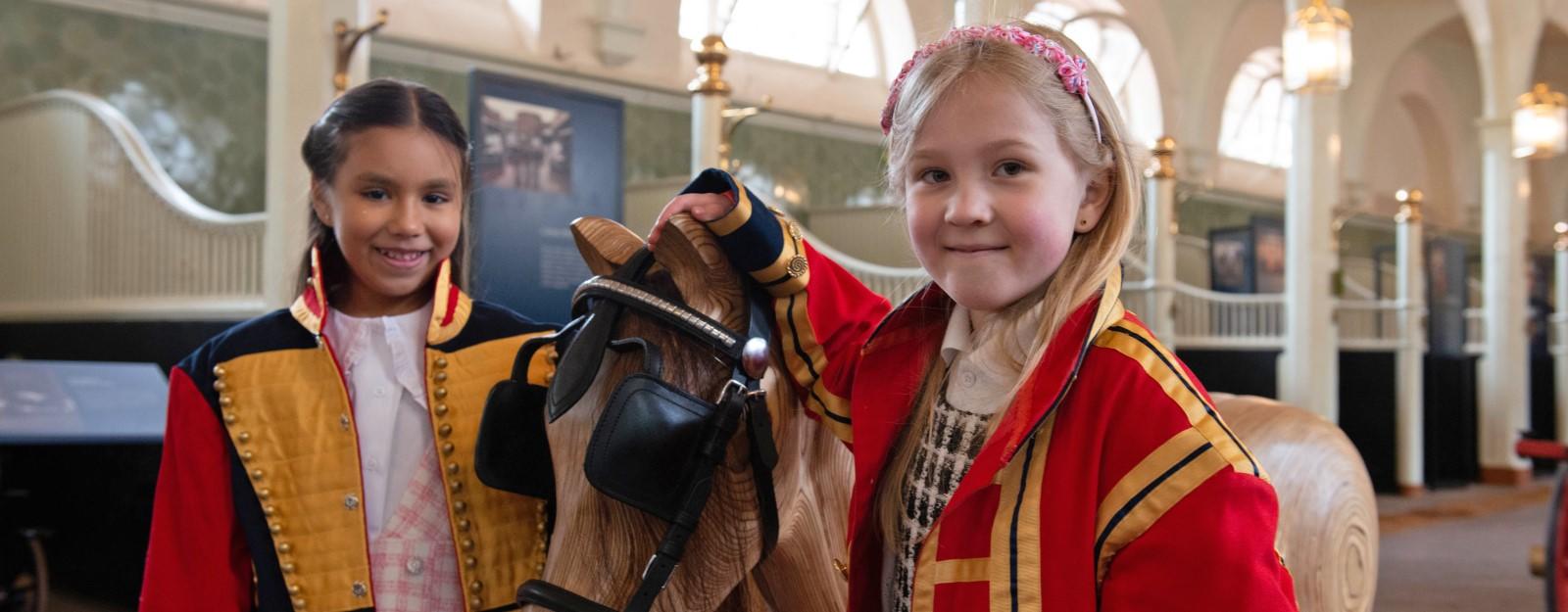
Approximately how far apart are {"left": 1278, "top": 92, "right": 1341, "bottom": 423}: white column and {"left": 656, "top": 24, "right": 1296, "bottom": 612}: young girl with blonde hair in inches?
374

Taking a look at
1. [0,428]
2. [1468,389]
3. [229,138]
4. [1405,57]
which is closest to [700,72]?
[0,428]

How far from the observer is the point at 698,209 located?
1.32 m

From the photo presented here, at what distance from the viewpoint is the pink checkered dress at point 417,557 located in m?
1.53

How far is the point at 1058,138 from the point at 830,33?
13.3m

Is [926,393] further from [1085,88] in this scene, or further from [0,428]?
[0,428]

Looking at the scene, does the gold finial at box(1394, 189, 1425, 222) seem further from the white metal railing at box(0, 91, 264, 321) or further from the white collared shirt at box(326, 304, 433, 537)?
the white collared shirt at box(326, 304, 433, 537)

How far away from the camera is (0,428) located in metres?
3.94

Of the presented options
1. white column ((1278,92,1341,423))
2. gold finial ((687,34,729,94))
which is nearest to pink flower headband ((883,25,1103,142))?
gold finial ((687,34,729,94))

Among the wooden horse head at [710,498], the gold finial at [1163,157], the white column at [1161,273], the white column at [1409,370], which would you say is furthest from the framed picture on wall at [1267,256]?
the wooden horse head at [710,498]

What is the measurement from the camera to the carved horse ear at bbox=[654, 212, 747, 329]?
4.32ft

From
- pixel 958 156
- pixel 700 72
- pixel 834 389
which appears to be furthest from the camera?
pixel 700 72

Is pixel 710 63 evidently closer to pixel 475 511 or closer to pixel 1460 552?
pixel 475 511

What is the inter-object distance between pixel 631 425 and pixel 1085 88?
578mm

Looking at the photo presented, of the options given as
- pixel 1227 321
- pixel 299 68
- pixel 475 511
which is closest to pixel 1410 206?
pixel 1227 321
